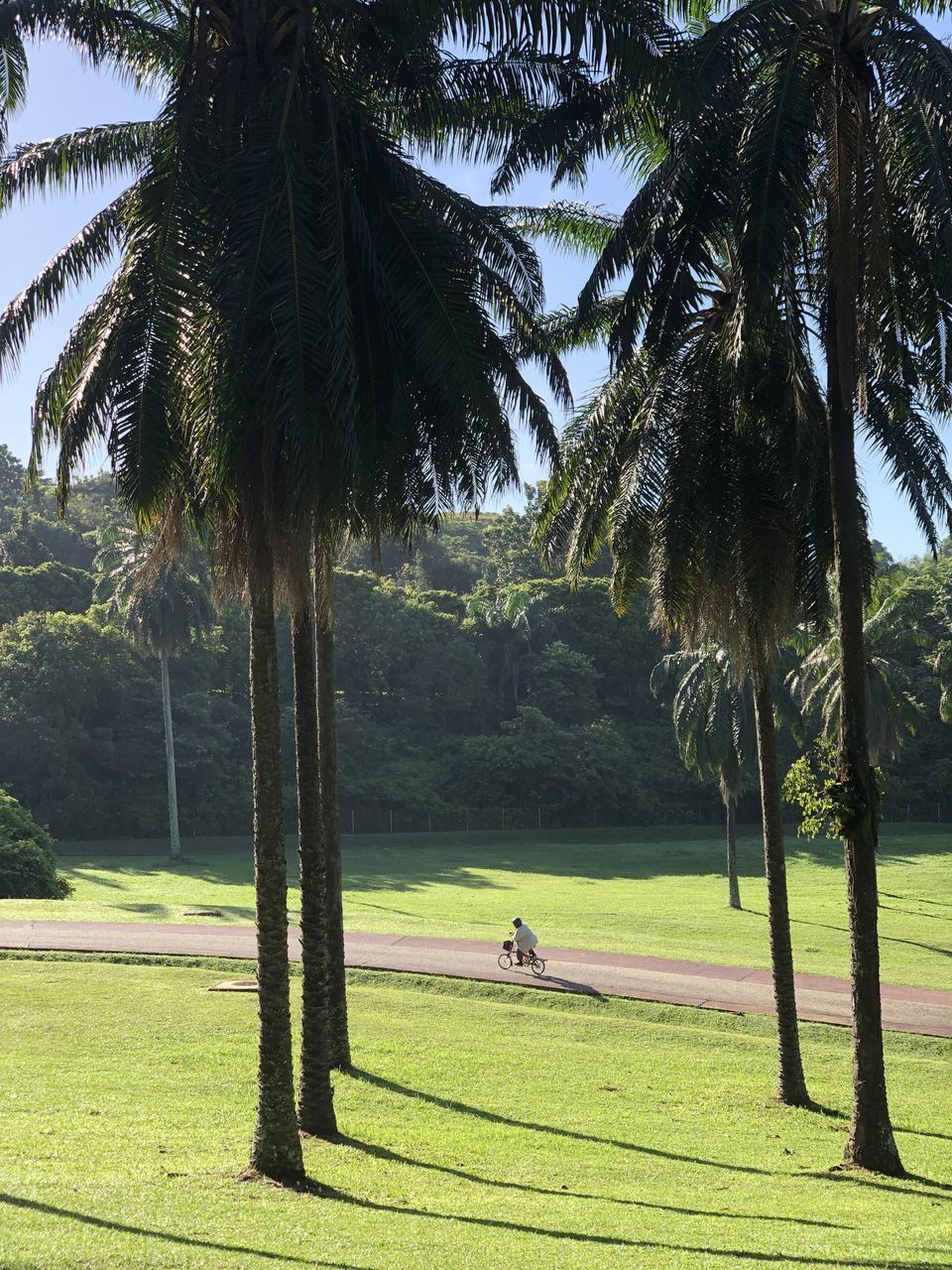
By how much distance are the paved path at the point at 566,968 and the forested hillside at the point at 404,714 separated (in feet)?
102

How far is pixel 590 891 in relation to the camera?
46.3 meters

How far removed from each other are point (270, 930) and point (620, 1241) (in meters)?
4.02

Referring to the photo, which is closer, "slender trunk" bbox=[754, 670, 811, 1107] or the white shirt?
"slender trunk" bbox=[754, 670, 811, 1107]

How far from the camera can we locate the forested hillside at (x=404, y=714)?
2343 inches

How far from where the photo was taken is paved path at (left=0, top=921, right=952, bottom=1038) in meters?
21.9

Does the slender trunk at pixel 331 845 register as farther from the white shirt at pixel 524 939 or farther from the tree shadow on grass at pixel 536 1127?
the white shirt at pixel 524 939

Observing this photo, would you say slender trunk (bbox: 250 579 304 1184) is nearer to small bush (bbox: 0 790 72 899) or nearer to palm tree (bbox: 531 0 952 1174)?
palm tree (bbox: 531 0 952 1174)

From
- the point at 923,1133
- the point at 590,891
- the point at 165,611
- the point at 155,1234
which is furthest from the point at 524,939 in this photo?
the point at 165,611

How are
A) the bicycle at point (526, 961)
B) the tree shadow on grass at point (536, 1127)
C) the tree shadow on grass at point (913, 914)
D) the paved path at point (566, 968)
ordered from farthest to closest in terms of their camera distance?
1. the tree shadow on grass at point (913, 914)
2. the bicycle at point (526, 961)
3. the paved path at point (566, 968)
4. the tree shadow on grass at point (536, 1127)

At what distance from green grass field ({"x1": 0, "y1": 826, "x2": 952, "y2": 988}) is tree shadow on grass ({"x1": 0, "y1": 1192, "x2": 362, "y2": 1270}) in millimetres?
19593

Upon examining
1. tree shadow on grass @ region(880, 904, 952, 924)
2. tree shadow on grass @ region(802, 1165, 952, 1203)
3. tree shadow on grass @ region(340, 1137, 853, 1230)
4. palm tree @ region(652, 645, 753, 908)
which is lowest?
tree shadow on grass @ region(880, 904, 952, 924)

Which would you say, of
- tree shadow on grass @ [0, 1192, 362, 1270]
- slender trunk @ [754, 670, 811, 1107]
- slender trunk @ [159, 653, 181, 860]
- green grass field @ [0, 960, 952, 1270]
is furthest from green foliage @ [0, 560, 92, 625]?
tree shadow on grass @ [0, 1192, 362, 1270]

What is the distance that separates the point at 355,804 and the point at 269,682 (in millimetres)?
53130

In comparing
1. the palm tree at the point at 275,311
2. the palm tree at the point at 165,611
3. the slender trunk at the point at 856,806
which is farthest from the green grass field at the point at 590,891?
the palm tree at the point at 275,311
